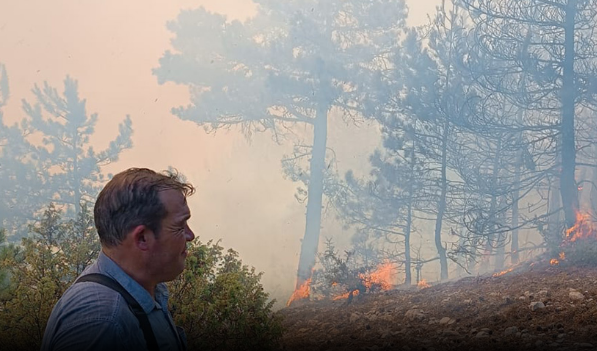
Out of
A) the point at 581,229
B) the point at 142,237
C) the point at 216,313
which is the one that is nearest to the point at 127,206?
the point at 142,237

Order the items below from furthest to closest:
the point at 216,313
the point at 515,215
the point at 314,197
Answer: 1. the point at 314,197
2. the point at 515,215
3. the point at 216,313

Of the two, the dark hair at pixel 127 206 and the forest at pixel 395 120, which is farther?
the forest at pixel 395 120

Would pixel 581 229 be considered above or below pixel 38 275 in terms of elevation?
above

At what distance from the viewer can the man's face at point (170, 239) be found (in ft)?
7.30

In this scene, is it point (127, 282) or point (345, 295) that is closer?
point (127, 282)

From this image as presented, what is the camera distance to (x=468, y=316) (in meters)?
5.84

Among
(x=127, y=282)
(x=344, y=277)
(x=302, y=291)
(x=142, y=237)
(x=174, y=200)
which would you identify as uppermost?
(x=344, y=277)

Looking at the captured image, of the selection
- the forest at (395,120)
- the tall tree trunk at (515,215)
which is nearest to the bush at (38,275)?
the forest at (395,120)

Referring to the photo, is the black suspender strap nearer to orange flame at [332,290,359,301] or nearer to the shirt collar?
the shirt collar

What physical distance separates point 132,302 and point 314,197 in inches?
217

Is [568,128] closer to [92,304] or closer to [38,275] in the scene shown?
[38,275]

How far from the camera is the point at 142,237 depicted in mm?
2189

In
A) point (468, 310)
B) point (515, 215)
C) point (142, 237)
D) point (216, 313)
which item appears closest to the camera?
point (142, 237)

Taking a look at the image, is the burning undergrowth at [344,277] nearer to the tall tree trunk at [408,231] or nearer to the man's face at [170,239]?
the tall tree trunk at [408,231]
